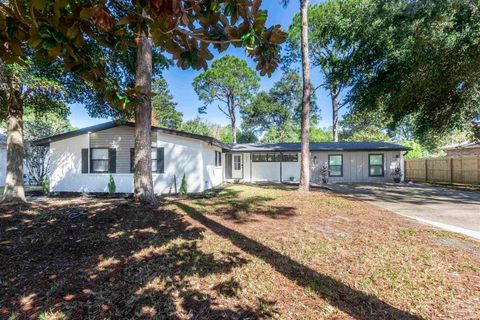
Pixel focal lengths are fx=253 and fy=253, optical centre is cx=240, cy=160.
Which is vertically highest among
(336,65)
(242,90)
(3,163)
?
(242,90)

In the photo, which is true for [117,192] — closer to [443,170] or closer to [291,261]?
[291,261]

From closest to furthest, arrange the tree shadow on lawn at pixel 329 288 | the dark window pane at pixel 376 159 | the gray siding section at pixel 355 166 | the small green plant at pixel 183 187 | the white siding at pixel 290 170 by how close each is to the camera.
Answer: the tree shadow on lawn at pixel 329 288
the small green plant at pixel 183 187
the gray siding section at pixel 355 166
the dark window pane at pixel 376 159
the white siding at pixel 290 170

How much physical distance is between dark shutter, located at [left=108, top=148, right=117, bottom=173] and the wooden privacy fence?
1967cm

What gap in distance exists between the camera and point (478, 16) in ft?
31.2

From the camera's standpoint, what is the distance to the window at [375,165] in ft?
58.3

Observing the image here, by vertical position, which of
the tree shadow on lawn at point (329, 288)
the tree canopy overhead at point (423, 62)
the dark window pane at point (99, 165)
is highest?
the tree canopy overhead at point (423, 62)

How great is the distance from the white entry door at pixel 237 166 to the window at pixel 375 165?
9156 millimetres

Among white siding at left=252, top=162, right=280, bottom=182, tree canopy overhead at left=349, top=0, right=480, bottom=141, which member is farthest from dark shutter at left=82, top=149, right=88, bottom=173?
tree canopy overhead at left=349, top=0, right=480, bottom=141

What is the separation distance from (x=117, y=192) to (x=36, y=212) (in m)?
4.81

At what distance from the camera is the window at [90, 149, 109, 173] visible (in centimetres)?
1240

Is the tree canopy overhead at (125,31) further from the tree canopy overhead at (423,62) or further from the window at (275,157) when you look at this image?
the window at (275,157)

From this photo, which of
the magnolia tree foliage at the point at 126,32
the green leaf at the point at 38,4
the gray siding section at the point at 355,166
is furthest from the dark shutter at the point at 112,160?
the gray siding section at the point at 355,166

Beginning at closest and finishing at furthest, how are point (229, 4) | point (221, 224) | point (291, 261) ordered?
point (229, 4)
point (291, 261)
point (221, 224)

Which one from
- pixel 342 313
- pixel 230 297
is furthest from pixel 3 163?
pixel 342 313
